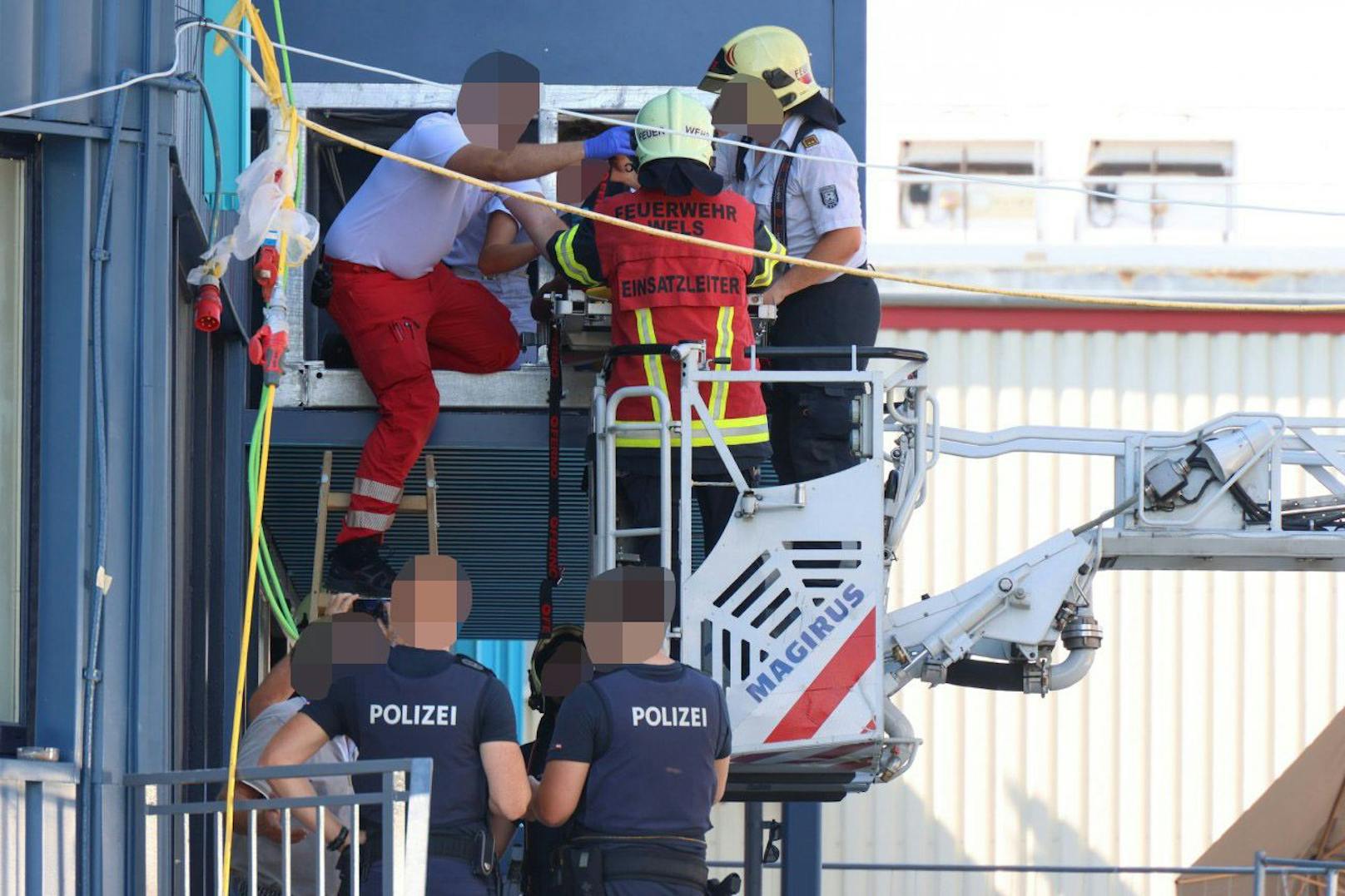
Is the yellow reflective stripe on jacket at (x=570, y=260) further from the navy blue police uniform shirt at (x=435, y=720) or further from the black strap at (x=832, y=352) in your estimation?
the navy blue police uniform shirt at (x=435, y=720)

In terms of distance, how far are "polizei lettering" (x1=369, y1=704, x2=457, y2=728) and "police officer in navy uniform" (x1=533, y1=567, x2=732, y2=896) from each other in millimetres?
346

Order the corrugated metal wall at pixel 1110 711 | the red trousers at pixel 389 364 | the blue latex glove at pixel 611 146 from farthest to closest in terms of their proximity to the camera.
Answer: the corrugated metal wall at pixel 1110 711, the red trousers at pixel 389 364, the blue latex glove at pixel 611 146

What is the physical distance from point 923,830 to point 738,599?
37.9 feet

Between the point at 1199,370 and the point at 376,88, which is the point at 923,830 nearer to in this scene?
the point at 1199,370

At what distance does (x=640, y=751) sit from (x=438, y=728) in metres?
0.58

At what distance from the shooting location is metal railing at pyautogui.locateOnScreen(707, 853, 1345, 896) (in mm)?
12258

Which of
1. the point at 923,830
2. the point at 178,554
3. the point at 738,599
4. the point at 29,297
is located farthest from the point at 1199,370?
the point at 29,297

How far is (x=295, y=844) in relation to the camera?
657 centimetres

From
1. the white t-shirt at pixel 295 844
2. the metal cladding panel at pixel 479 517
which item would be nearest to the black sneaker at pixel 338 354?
the metal cladding panel at pixel 479 517

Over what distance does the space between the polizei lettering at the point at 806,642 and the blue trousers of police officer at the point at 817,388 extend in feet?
1.82

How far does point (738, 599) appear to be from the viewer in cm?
750

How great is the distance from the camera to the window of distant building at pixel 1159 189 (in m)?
21.6

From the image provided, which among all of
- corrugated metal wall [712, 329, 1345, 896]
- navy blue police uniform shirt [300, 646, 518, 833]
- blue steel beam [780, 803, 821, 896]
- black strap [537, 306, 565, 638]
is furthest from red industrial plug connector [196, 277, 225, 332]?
corrugated metal wall [712, 329, 1345, 896]

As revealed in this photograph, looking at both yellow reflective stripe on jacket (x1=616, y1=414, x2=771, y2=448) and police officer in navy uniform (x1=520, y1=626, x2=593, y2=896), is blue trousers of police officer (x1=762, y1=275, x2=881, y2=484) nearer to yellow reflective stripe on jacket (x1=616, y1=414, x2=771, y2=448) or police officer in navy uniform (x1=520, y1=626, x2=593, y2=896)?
yellow reflective stripe on jacket (x1=616, y1=414, x2=771, y2=448)
